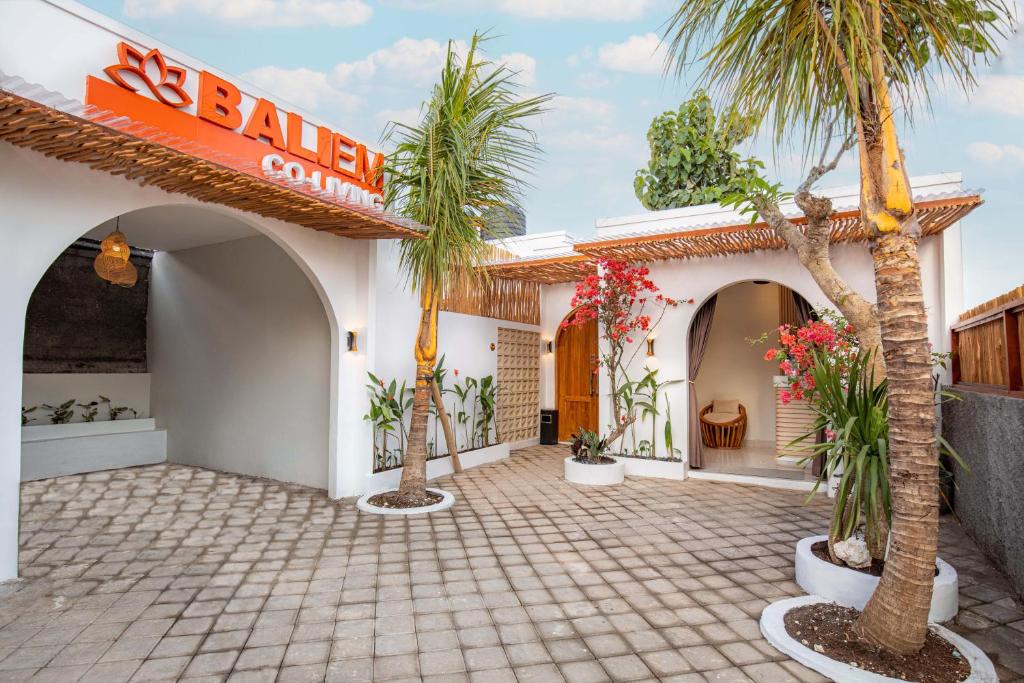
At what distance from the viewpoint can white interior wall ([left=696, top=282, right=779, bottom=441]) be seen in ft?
31.3

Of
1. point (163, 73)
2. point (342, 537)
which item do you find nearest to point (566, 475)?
point (342, 537)

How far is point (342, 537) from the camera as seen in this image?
14.9 ft

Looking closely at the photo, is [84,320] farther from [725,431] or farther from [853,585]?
[725,431]

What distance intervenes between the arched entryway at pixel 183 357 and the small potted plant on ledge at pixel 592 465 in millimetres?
2967

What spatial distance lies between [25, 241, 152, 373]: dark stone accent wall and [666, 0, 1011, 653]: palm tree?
8.20 metres

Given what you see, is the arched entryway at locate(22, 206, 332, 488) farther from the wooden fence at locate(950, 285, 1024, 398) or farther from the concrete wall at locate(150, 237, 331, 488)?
the wooden fence at locate(950, 285, 1024, 398)

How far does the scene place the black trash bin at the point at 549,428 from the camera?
9773mm

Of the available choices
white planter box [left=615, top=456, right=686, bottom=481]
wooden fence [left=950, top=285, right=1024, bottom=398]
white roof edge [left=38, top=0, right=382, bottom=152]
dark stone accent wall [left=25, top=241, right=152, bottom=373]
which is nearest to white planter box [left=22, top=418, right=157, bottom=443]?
dark stone accent wall [left=25, top=241, right=152, bottom=373]

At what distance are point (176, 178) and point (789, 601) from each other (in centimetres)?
495

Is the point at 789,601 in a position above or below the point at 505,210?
below

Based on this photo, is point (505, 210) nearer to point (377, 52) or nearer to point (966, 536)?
point (966, 536)

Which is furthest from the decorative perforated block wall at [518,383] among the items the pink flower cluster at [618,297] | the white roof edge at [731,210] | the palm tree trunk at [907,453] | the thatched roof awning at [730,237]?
the palm tree trunk at [907,453]

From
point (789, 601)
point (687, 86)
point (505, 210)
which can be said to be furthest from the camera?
point (505, 210)

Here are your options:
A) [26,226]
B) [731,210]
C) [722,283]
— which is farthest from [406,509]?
[731,210]
